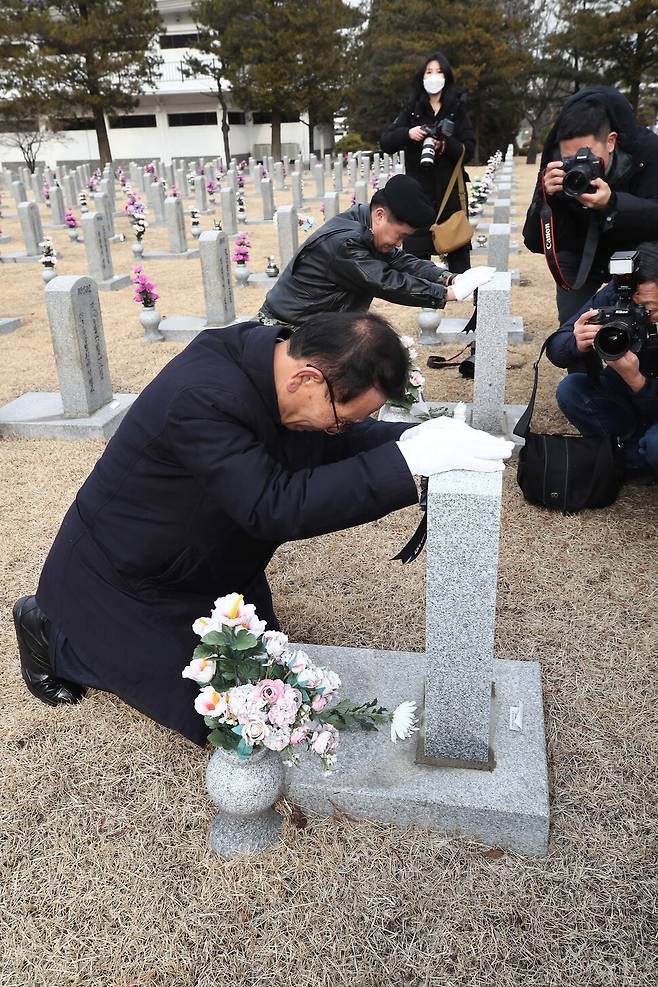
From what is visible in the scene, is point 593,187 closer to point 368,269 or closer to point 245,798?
point 368,269

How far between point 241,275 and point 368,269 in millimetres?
5424

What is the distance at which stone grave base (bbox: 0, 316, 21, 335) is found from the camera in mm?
7238

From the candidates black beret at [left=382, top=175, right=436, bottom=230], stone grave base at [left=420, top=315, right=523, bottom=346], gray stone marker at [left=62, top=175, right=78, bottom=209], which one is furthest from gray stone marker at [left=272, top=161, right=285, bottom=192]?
black beret at [left=382, top=175, right=436, bottom=230]

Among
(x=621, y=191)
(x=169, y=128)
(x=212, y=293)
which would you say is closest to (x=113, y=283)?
(x=212, y=293)

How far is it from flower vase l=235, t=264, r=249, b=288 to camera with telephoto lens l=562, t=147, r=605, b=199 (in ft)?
18.4

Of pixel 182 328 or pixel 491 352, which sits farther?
pixel 182 328

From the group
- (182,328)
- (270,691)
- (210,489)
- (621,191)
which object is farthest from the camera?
(182,328)

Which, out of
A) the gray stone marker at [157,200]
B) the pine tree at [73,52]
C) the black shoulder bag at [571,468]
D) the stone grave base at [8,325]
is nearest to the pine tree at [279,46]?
the pine tree at [73,52]

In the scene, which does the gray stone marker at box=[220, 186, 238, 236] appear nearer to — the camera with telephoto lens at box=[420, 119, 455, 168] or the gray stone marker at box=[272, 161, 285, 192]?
the camera with telephoto lens at box=[420, 119, 455, 168]

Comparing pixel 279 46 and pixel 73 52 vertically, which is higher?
pixel 279 46

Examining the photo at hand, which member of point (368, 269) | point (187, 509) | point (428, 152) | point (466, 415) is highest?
point (428, 152)

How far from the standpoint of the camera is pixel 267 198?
14141 mm

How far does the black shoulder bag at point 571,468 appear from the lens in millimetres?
3363

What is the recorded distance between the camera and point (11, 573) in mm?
3225
